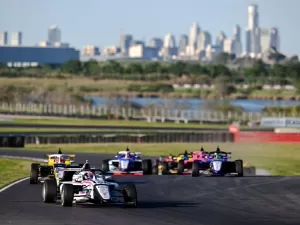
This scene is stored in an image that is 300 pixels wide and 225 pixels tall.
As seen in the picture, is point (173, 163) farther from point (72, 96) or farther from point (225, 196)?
point (72, 96)

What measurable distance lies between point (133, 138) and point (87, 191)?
49.4 metres

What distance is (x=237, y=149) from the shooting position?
2867 inches

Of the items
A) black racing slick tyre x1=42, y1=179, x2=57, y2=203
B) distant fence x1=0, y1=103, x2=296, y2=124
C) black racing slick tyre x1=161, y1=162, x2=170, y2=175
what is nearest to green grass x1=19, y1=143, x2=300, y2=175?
A: black racing slick tyre x1=161, y1=162, x2=170, y2=175

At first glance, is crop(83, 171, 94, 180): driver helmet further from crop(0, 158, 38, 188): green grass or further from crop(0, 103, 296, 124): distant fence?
crop(0, 103, 296, 124): distant fence

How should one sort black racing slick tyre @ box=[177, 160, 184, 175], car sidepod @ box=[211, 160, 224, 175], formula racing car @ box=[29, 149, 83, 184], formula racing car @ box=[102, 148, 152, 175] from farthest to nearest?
black racing slick tyre @ box=[177, 160, 184, 175] < formula racing car @ box=[102, 148, 152, 175] < car sidepod @ box=[211, 160, 224, 175] < formula racing car @ box=[29, 149, 83, 184]

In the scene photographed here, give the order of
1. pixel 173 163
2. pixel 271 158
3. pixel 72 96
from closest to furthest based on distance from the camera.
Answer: pixel 173 163
pixel 271 158
pixel 72 96

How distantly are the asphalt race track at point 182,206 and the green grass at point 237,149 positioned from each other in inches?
745

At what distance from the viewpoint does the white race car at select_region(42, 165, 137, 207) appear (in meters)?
29.0

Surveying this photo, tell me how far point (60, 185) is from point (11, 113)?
3630 inches

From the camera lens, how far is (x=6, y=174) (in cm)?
4506

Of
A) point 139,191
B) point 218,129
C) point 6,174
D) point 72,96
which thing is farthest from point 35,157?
point 72,96

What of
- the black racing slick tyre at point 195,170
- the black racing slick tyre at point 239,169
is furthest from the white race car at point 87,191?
the black racing slick tyre at point 239,169

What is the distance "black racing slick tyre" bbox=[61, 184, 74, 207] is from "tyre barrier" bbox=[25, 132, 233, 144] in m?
45.6

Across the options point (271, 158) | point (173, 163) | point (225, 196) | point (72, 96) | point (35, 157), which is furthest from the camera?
point (72, 96)
